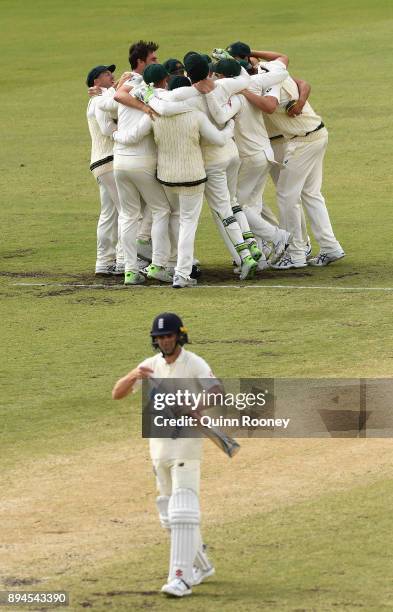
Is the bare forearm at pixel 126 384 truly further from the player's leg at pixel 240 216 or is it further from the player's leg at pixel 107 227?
the player's leg at pixel 107 227

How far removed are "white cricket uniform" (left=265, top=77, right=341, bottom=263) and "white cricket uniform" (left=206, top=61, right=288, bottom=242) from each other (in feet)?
0.66

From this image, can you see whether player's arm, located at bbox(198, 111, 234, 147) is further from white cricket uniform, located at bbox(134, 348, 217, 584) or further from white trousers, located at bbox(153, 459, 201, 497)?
white trousers, located at bbox(153, 459, 201, 497)

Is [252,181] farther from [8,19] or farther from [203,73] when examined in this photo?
[8,19]

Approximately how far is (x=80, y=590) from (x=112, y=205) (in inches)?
325

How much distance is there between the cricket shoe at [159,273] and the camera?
1558 centimetres

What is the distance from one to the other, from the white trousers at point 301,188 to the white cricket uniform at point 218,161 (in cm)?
74

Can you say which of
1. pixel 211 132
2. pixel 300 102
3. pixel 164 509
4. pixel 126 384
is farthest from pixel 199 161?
pixel 164 509

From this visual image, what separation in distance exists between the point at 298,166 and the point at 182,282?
72.5 inches

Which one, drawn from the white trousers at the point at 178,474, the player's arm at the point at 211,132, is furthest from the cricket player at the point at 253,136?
the white trousers at the point at 178,474

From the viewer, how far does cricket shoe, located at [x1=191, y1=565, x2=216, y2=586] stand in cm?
823

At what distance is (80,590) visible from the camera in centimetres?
825

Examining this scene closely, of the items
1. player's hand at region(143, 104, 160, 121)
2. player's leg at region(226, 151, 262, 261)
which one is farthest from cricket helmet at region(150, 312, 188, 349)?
player's leg at region(226, 151, 262, 261)

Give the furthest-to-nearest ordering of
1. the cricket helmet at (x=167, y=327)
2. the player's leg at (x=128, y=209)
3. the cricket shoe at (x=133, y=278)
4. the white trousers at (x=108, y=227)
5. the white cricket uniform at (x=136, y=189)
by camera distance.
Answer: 1. the white trousers at (x=108, y=227)
2. the cricket shoe at (x=133, y=278)
3. the player's leg at (x=128, y=209)
4. the white cricket uniform at (x=136, y=189)
5. the cricket helmet at (x=167, y=327)

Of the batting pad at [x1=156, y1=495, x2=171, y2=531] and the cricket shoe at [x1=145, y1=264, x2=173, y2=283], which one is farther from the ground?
the cricket shoe at [x1=145, y1=264, x2=173, y2=283]
